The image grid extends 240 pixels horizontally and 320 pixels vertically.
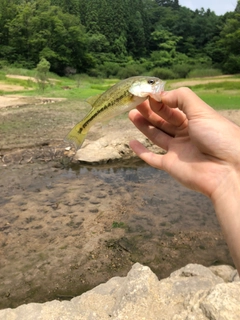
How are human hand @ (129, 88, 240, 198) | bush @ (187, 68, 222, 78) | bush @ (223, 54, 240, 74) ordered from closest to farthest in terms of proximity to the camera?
human hand @ (129, 88, 240, 198), bush @ (187, 68, 222, 78), bush @ (223, 54, 240, 74)

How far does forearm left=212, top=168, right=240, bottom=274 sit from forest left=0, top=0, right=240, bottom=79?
5565 cm

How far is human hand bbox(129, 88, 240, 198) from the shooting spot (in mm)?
2654

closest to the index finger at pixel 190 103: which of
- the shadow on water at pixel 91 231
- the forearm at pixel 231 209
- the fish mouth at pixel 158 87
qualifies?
the fish mouth at pixel 158 87

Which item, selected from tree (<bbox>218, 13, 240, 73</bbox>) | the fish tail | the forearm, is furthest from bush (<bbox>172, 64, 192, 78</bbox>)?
the forearm

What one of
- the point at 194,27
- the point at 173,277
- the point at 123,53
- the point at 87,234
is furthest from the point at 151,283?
the point at 194,27

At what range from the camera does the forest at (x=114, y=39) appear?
218 ft

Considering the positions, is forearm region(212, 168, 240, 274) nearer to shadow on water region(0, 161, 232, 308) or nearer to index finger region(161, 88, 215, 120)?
index finger region(161, 88, 215, 120)

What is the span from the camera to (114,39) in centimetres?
8838

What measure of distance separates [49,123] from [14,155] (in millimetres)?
5461

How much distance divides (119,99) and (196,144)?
76cm

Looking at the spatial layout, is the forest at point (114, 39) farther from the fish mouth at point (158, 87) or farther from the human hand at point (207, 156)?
the fish mouth at point (158, 87)

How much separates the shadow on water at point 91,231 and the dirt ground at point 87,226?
17 mm

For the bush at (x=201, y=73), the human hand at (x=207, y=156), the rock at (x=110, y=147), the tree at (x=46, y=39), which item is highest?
the human hand at (x=207, y=156)

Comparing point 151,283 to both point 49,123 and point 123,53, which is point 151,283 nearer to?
point 49,123
